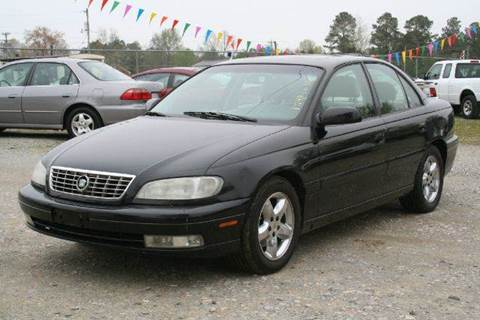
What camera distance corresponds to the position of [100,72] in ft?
40.0

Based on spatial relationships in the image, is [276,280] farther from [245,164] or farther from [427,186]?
[427,186]

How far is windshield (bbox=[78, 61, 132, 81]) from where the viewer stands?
1204cm

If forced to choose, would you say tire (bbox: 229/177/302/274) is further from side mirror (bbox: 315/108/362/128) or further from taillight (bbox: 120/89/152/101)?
taillight (bbox: 120/89/152/101)

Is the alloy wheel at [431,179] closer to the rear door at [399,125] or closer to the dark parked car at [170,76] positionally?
the rear door at [399,125]

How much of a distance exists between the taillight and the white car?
9659 millimetres

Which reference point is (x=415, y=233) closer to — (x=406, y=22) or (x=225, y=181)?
(x=225, y=181)

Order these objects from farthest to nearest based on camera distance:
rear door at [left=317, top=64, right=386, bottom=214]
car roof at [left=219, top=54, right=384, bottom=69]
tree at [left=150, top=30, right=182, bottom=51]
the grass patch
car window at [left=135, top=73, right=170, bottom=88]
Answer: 1. tree at [left=150, top=30, right=182, bottom=51]
2. car window at [left=135, top=73, right=170, bottom=88]
3. the grass patch
4. car roof at [left=219, top=54, right=384, bottom=69]
5. rear door at [left=317, top=64, right=386, bottom=214]

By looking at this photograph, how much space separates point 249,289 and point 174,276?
567 millimetres

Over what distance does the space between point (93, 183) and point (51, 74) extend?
849cm

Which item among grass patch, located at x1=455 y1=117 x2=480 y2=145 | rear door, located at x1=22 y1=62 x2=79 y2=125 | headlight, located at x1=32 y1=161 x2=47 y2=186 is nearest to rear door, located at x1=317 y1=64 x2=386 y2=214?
headlight, located at x1=32 y1=161 x2=47 y2=186

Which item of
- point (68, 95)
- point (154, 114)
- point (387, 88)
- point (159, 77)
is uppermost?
point (387, 88)

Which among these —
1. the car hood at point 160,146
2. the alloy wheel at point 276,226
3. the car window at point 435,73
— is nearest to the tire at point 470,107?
the car window at point 435,73

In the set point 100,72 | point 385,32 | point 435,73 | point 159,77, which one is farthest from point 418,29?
point 100,72

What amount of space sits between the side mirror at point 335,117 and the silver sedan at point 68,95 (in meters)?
7.21
